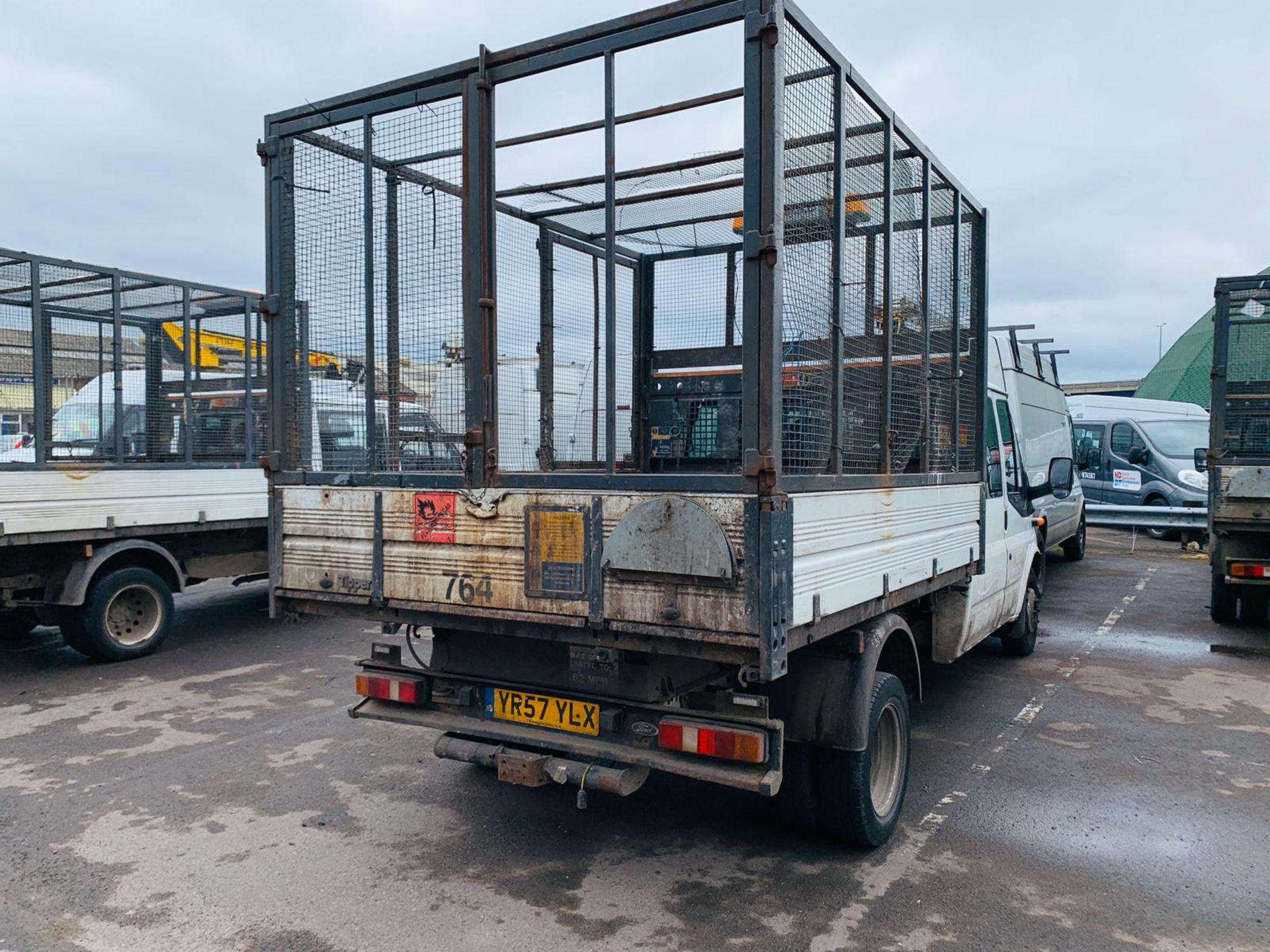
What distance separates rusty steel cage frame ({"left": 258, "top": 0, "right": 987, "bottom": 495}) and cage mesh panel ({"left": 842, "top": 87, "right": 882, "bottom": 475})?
1 cm

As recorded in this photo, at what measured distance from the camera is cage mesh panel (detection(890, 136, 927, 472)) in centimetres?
428

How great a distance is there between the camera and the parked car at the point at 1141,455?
642 inches

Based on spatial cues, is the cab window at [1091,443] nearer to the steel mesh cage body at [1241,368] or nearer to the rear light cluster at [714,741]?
the steel mesh cage body at [1241,368]

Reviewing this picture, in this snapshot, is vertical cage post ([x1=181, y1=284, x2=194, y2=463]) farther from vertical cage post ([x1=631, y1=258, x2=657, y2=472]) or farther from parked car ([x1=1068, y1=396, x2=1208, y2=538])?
parked car ([x1=1068, y1=396, x2=1208, y2=538])

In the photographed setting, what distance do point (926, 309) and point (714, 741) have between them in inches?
101

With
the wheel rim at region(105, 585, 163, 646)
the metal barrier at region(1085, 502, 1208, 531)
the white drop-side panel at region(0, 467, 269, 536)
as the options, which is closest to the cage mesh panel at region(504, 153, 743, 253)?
the white drop-side panel at region(0, 467, 269, 536)

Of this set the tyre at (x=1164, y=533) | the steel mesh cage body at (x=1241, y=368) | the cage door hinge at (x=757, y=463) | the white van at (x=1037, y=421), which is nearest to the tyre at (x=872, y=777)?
the cage door hinge at (x=757, y=463)

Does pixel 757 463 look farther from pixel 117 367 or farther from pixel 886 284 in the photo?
pixel 117 367

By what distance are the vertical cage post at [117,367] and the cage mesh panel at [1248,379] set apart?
9.80 metres

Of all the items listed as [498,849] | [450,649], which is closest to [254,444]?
[450,649]

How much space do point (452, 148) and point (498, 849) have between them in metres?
2.94

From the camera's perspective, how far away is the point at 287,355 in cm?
409

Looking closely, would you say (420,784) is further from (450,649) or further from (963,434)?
(963,434)

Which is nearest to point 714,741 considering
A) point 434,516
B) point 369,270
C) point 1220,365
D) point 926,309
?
point 434,516
